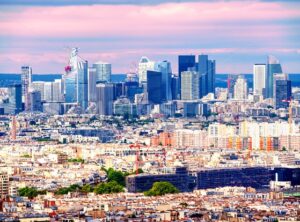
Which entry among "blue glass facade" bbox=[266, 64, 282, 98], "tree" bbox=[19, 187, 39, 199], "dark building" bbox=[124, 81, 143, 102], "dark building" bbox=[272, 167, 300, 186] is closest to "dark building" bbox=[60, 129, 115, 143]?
"dark building" bbox=[124, 81, 143, 102]

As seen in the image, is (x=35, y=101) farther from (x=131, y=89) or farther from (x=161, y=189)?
(x=161, y=189)

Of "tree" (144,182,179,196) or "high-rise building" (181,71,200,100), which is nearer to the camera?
"tree" (144,182,179,196)

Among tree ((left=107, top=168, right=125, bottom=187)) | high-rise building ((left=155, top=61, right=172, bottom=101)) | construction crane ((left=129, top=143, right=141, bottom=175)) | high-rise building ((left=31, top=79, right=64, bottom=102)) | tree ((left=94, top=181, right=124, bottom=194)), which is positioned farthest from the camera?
high-rise building ((left=31, top=79, right=64, bottom=102))

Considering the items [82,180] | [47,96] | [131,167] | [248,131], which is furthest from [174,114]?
[82,180]

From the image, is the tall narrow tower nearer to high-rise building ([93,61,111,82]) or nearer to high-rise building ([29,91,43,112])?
high-rise building ([29,91,43,112])

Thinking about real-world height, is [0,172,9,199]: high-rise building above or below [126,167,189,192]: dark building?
above
